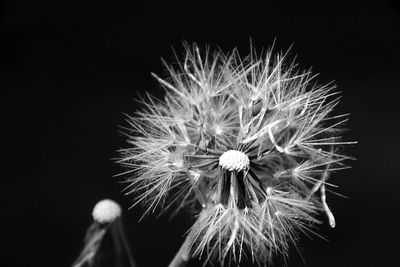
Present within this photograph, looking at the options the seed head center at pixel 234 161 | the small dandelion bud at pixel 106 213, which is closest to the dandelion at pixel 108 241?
the small dandelion bud at pixel 106 213

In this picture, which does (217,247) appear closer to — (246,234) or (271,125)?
(246,234)

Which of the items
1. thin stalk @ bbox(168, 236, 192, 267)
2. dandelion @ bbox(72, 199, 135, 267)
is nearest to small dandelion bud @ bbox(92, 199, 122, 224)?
dandelion @ bbox(72, 199, 135, 267)

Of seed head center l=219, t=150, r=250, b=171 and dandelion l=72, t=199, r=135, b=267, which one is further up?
seed head center l=219, t=150, r=250, b=171

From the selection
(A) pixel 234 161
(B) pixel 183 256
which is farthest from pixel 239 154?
(B) pixel 183 256

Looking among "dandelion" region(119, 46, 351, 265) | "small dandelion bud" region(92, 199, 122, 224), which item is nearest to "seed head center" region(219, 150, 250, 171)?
"dandelion" region(119, 46, 351, 265)

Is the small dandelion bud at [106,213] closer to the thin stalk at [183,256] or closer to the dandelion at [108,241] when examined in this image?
the dandelion at [108,241]

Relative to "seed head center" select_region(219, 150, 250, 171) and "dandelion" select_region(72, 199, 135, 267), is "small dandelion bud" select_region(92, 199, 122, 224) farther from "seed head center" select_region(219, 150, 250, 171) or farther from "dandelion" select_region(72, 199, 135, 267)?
"seed head center" select_region(219, 150, 250, 171)

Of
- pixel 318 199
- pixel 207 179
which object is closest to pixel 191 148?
pixel 207 179

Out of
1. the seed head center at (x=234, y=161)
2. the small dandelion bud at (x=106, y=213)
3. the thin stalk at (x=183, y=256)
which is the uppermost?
the seed head center at (x=234, y=161)

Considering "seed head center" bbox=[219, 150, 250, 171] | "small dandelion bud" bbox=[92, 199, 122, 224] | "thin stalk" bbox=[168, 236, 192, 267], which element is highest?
"seed head center" bbox=[219, 150, 250, 171]

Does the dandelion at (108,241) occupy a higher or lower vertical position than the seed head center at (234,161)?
lower
